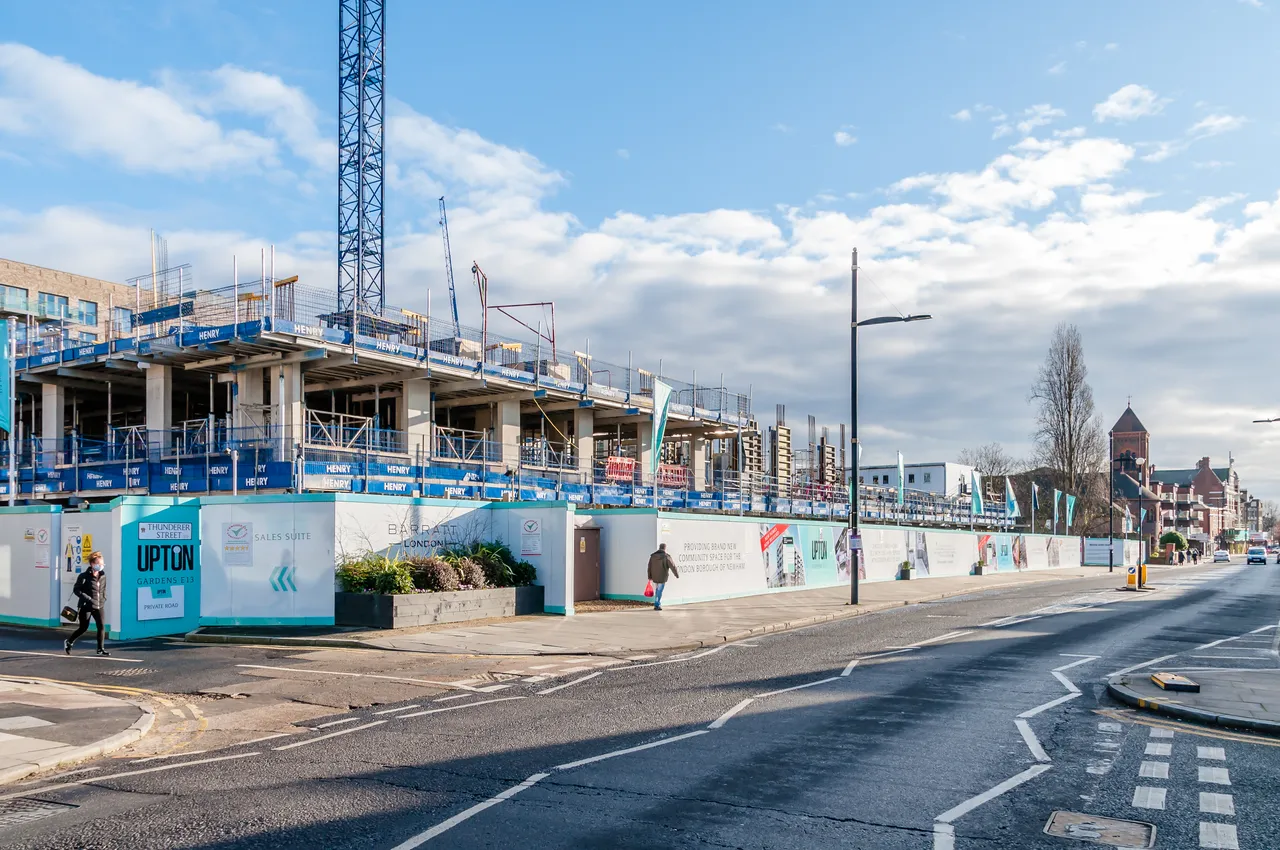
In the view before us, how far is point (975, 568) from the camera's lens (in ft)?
178

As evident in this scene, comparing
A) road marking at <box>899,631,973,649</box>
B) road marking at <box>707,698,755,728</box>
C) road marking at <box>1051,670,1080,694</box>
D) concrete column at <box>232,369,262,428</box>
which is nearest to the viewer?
road marking at <box>707,698,755,728</box>

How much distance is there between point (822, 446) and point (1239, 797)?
65.4m

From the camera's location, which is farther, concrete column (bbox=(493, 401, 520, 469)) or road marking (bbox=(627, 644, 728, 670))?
concrete column (bbox=(493, 401, 520, 469))

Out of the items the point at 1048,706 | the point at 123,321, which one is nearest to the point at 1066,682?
the point at 1048,706

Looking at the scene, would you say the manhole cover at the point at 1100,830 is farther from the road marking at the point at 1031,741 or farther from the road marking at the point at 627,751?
the road marking at the point at 627,751

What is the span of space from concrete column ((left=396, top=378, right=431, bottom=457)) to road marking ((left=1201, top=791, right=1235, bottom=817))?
30.6m

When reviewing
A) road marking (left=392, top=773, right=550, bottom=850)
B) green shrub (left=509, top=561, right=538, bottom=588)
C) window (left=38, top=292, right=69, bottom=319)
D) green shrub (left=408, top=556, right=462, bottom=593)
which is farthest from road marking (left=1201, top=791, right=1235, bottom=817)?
window (left=38, top=292, right=69, bottom=319)

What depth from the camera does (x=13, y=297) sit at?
6191 centimetres

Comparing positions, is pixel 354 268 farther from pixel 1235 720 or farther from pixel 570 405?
pixel 1235 720

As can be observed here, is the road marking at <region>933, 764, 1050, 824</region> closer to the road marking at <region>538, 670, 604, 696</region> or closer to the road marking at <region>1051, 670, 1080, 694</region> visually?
the road marking at <region>1051, 670, 1080, 694</region>

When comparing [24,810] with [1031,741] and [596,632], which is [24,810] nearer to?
[1031,741]

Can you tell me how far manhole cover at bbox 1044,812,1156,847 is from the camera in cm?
654

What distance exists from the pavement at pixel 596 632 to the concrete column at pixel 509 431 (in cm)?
1528

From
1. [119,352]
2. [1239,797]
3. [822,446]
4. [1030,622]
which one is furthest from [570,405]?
[1239,797]
